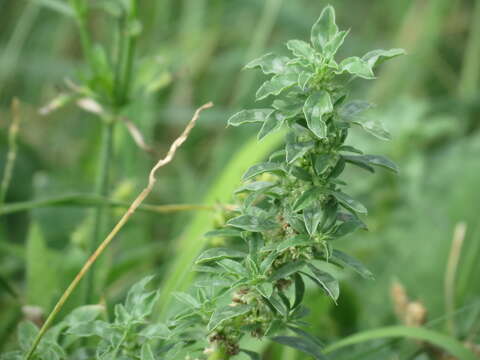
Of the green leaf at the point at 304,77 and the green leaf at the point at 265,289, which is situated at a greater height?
the green leaf at the point at 304,77

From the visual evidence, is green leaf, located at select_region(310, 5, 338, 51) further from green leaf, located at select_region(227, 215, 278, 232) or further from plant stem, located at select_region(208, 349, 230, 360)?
plant stem, located at select_region(208, 349, 230, 360)

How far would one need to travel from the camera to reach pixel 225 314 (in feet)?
1.65

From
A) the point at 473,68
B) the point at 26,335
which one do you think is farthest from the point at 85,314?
the point at 473,68

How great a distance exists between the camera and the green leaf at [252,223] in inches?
20.5

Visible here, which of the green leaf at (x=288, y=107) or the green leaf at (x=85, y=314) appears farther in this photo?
the green leaf at (x=85, y=314)

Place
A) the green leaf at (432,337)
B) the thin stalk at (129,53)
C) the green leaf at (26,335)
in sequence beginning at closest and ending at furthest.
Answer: the green leaf at (26,335) → the green leaf at (432,337) → the thin stalk at (129,53)

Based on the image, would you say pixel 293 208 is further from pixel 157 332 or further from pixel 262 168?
pixel 157 332

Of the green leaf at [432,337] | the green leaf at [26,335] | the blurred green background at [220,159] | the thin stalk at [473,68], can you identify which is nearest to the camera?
the green leaf at [26,335]

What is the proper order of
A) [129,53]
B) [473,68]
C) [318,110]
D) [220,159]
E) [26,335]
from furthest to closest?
[473,68]
[220,159]
[129,53]
[26,335]
[318,110]

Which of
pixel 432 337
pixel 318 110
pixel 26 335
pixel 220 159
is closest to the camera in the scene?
pixel 318 110

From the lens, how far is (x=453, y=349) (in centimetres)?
70

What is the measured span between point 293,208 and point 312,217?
0.05ft

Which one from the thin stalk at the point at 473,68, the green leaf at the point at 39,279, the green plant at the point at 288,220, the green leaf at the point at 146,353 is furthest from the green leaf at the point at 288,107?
the thin stalk at the point at 473,68

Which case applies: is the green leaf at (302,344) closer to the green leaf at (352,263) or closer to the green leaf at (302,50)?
the green leaf at (352,263)
